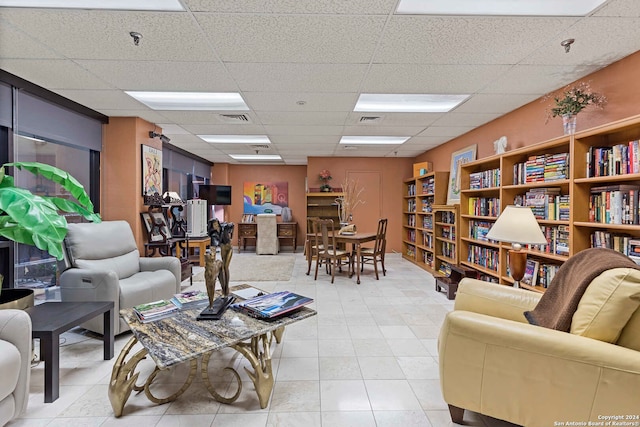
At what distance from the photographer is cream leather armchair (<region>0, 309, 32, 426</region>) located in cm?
151

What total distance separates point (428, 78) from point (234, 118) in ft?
8.42

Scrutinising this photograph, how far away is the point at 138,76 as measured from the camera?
2824 millimetres

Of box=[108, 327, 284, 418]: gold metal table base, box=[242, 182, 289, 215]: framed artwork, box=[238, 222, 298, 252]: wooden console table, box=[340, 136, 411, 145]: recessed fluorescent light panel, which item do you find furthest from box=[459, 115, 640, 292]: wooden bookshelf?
box=[242, 182, 289, 215]: framed artwork

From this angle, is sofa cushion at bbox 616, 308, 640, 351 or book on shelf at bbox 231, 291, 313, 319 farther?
book on shelf at bbox 231, 291, 313, 319

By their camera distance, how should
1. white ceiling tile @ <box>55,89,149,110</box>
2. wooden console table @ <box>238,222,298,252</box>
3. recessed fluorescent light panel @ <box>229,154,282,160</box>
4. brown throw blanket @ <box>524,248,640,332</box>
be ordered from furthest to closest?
wooden console table @ <box>238,222,298,252</box>
recessed fluorescent light panel @ <box>229,154,282,160</box>
white ceiling tile @ <box>55,89,149,110</box>
brown throw blanket @ <box>524,248,640,332</box>

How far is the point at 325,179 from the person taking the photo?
24.0 feet

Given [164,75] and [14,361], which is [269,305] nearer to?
[14,361]

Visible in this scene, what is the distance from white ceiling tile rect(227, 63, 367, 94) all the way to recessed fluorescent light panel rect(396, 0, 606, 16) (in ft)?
2.56

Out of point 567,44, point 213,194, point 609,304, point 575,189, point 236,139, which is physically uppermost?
point 236,139

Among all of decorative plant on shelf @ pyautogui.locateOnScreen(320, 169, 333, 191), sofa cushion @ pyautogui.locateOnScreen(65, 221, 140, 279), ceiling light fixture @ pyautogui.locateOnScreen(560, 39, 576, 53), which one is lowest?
sofa cushion @ pyautogui.locateOnScreen(65, 221, 140, 279)

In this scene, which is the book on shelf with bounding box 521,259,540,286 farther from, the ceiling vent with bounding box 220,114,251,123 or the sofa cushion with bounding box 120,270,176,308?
the ceiling vent with bounding box 220,114,251,123

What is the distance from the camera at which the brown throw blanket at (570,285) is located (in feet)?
4.83

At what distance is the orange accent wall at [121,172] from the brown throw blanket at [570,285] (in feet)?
14.6

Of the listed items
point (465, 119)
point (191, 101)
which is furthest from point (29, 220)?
point (465, 119)
